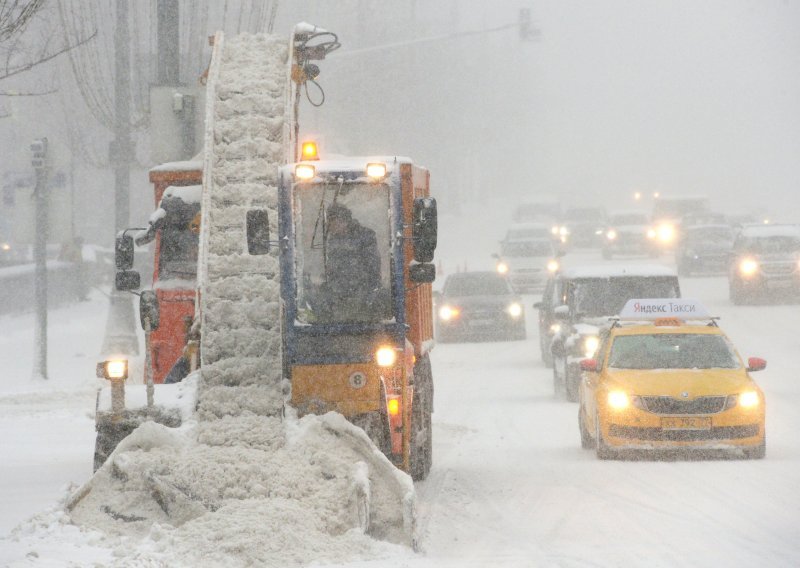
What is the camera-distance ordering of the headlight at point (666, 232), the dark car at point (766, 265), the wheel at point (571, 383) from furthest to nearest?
1. the headlight at point (666, 232)
2. the dark car at point (766, 265)
3. the wheel at point (571, 383)

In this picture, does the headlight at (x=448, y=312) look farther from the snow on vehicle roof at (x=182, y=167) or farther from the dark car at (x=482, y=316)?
the snow on vehicle roof at (x=182, y=167)

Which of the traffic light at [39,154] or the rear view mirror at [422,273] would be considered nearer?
the rear view mirror at [422,273]

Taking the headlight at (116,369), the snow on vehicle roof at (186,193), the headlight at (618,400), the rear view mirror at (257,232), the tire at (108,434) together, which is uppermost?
the snow on vehicle roof at (186,193)

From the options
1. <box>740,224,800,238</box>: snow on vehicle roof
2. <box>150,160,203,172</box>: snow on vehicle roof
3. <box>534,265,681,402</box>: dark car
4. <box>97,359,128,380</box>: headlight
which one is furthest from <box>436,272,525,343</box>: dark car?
<box>97,359,128,380</box>: headlight

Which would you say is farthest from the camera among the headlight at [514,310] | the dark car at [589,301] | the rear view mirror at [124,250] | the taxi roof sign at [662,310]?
the headlight at [514,310]

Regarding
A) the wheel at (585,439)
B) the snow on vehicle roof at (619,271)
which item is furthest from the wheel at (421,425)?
the snow on vehicle roof at (619,271)

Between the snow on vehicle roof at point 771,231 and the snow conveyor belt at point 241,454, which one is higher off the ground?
the snow on vehicle roof at point 771,231

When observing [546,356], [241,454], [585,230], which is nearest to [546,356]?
[546,356]

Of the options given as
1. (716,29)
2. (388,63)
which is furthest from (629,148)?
(388,63)

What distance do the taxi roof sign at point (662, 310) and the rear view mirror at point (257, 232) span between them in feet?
20.7

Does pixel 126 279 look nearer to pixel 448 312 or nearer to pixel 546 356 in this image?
pixel 546 356

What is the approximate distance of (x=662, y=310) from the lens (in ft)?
58.9

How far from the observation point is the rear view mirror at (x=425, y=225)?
1245 centimetres

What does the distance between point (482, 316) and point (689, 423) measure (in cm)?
1826
